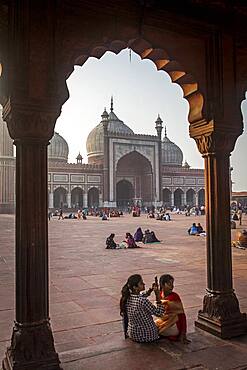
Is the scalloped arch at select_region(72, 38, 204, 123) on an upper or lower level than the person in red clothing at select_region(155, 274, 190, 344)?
upper

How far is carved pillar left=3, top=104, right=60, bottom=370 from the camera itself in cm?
322

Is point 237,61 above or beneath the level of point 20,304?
above

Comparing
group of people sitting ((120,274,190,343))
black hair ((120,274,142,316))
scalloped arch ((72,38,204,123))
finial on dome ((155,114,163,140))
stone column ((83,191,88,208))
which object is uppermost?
finial on dome ((155,114,163,140))

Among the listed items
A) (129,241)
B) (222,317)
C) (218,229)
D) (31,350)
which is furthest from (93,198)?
(31,350)

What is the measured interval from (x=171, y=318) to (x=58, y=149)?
168ft

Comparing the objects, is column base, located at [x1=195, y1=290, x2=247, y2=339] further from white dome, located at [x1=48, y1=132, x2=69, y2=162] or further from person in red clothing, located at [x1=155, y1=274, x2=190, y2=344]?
white dome, located at [x1=48, y1=132, x2=69, y2=162]

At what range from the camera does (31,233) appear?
3.27m

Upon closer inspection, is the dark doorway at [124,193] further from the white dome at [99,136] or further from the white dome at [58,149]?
the white dome at [58,149]

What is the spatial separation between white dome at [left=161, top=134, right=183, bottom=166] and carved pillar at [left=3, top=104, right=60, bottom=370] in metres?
58.3

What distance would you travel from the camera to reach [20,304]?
3264 millimetres

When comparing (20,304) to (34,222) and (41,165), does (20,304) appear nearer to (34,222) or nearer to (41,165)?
(34,222)

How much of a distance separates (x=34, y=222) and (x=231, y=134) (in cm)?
243

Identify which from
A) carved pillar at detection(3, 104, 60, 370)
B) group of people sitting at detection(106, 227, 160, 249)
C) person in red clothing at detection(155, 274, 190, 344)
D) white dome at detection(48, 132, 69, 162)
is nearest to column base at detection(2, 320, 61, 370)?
carved pillar at detection(3, 104, 60, 370)

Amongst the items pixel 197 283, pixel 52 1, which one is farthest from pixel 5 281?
pixel 52 1
